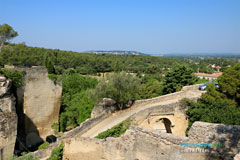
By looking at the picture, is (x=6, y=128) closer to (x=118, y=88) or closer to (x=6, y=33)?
(x=118, y=88)

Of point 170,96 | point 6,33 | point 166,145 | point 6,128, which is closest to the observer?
point 166,145

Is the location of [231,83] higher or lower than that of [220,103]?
higher

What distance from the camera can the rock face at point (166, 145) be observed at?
6.13 meters

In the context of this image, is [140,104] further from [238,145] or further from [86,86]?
[86,86]

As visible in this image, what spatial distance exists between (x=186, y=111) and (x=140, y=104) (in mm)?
3709

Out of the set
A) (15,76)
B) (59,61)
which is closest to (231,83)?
(15,76)

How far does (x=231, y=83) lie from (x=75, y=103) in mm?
14866

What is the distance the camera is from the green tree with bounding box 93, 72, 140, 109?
1395cm

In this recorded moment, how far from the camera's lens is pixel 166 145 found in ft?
21.4

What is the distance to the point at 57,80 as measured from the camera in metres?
15.8

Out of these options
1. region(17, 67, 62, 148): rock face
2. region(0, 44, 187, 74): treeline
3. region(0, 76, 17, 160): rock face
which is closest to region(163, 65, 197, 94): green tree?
region(17, 67, 62, 148): rock face

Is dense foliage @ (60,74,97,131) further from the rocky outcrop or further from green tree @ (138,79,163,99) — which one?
green tree @ (138,79,163,99)

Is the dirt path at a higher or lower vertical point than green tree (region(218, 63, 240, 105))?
lower

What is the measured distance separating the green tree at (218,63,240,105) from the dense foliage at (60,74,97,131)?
10.5m
